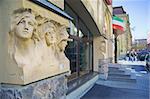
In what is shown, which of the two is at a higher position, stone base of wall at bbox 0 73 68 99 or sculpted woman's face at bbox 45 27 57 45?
sculpted woman's face at bbox 45 27 57 45

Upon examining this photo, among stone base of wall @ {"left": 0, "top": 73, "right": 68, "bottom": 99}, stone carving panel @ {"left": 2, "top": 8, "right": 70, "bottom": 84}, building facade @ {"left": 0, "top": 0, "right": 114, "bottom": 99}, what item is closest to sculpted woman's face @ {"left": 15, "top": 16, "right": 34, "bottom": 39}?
stone carving panel @ {"left": 2, "top": 8, "right": 70, "bottom": 84}

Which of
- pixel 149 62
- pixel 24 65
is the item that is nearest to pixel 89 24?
pixel 24 65

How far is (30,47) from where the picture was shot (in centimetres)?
294

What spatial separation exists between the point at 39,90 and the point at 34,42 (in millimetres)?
646

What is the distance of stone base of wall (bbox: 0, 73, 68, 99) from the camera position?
2.65m

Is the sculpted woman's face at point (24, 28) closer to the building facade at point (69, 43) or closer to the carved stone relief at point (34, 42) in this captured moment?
the carved stone relief at point (34, 42)

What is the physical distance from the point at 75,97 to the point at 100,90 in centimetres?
199

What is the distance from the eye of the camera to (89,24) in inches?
367

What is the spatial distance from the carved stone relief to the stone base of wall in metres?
0.11

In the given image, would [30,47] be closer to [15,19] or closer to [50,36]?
[15,19]

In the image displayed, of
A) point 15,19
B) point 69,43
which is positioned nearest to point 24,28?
point 15,19

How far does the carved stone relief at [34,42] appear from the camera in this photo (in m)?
2.70

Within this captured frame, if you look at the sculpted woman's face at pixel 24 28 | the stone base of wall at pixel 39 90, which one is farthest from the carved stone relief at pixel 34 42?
the stone base of wall at pixel 39 90

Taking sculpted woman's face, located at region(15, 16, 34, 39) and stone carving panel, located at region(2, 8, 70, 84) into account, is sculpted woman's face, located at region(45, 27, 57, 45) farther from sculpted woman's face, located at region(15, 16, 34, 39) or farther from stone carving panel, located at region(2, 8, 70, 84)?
sculpted woman's face, located at region(15, 16, 34, 39)
